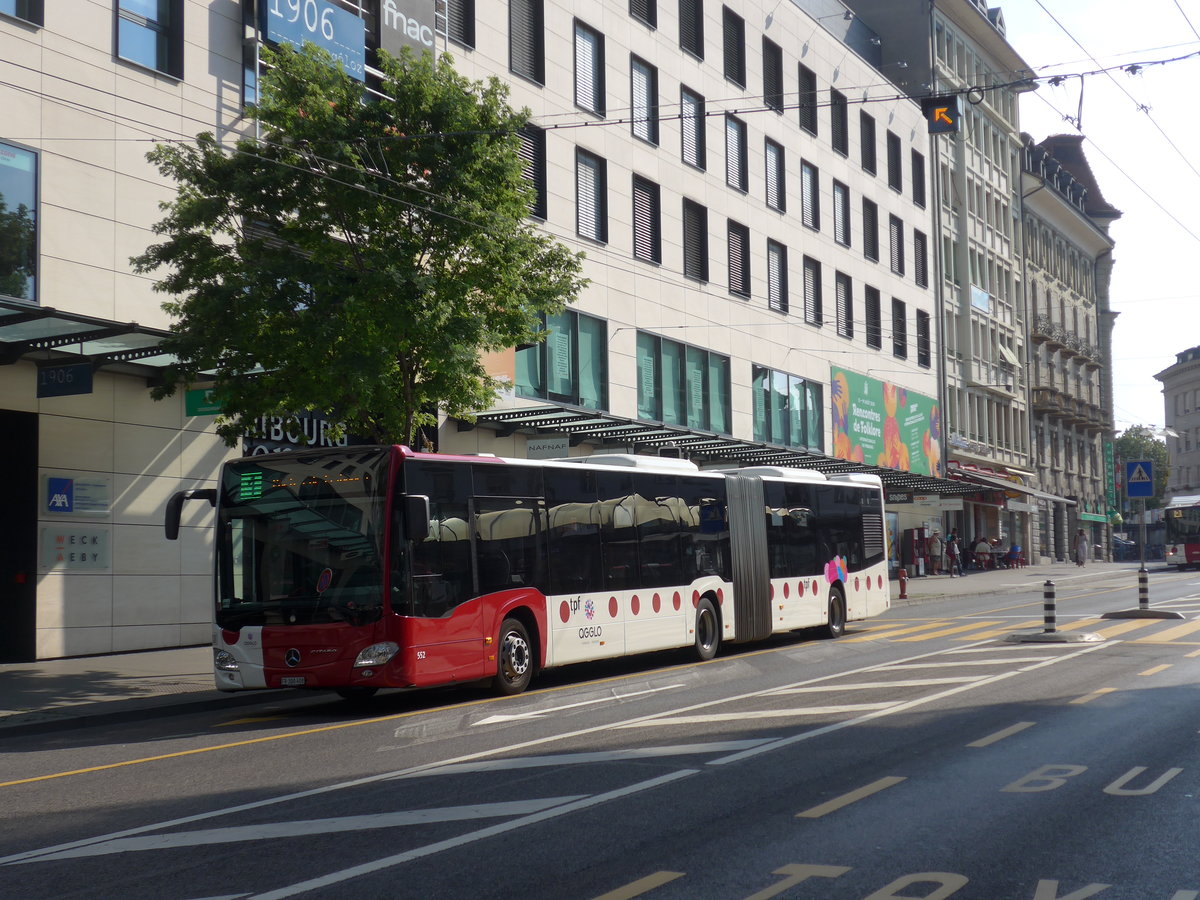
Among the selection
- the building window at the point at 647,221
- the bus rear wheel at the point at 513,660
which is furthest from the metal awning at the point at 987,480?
the bus rear wheel at the point at 513,660

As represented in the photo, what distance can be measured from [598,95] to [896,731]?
24.9m

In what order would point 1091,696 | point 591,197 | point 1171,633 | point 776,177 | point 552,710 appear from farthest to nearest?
point 776,177 → point 591,197 → point 1171,633 → point 552,710 → point 1091,696

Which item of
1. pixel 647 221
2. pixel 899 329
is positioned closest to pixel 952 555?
pixel 899 329

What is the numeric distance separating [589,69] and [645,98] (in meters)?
2.74

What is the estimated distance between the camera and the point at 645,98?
3512cm

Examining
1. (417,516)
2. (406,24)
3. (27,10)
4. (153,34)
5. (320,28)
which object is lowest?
(417,516)

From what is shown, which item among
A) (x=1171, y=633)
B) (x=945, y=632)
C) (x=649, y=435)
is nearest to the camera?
(x=1171, y=633)

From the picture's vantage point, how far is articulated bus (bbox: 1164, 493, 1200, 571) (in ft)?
189

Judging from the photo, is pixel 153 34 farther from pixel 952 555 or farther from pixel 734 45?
pixel 952 555

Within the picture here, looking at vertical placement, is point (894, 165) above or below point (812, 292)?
above

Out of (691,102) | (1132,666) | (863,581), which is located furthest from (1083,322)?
(1132,666)

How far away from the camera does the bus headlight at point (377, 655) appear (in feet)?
44.5

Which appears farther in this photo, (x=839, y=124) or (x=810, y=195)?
(x=839, y=124)

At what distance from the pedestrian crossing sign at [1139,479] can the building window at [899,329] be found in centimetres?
2283
